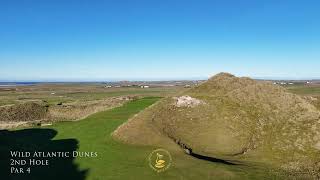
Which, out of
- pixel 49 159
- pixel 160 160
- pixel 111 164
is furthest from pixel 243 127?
pixel 49 159

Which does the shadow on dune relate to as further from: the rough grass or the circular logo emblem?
the rough grass

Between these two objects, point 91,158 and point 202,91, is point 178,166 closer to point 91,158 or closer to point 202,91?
point 91,158

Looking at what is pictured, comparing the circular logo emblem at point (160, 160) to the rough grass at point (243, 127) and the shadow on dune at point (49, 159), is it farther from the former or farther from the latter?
the shadow on dune at point (49, 159)

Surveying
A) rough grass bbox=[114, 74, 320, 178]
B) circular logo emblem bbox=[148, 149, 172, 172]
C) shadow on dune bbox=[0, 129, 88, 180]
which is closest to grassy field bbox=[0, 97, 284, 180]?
shadow on dune bbox=[0, 129, 88, 180]

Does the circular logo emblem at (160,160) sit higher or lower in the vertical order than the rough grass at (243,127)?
lower

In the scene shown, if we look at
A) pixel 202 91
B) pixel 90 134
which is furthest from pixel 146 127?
pixel 202 91

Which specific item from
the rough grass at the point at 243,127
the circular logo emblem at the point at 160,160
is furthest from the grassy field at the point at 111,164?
the rough grass at the point at 243,127

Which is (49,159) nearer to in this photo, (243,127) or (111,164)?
(111,164)

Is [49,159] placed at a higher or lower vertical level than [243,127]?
lower

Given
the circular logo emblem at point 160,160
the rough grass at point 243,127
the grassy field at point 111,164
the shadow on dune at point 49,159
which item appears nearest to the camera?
the grassy field at point 111,164
